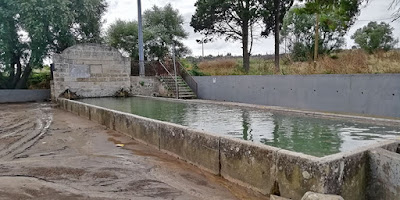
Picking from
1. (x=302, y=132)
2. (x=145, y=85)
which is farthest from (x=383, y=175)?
(x=145, y=85)

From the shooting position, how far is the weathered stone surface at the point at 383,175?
9.59 feet

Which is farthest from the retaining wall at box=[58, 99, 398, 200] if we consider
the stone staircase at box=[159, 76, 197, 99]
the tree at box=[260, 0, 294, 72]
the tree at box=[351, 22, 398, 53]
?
the tree at box=[351, 22, 398, 53]

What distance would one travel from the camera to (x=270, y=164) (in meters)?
3.23

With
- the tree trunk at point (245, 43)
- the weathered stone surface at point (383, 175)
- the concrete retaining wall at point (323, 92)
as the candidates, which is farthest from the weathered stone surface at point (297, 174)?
the tree trunk at point (245, 43)

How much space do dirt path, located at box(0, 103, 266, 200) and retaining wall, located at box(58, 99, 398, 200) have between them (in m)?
0.17

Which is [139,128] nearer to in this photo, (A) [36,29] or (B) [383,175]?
(B) [383,175]

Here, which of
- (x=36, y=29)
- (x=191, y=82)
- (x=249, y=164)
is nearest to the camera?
(x=249, y=164)

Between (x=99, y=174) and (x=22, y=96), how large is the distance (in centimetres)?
1634

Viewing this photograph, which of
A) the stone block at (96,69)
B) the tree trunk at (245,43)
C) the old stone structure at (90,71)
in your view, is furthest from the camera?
the tree trunk at (245,43)

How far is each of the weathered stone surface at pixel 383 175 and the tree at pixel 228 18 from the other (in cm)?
1524

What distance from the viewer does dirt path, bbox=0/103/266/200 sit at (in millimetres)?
3201

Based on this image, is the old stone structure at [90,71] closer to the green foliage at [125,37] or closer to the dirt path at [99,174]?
the green foliage at [125,37]

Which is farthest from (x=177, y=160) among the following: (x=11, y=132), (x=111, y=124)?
(x=11, y=132)

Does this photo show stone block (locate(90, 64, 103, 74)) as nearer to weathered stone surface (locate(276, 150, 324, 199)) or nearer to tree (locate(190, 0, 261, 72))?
tree (locate(190, 0, 261, 72))
